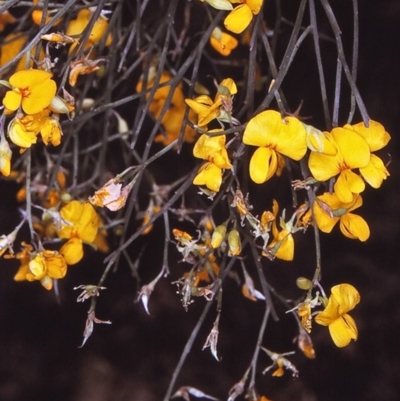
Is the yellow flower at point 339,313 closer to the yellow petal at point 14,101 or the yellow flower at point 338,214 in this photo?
the yellow flower at point 338,214

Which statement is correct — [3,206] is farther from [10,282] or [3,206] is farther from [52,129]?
[52,129]

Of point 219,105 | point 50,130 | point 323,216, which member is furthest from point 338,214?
point 50,130

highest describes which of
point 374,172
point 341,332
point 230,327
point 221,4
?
point 221,4

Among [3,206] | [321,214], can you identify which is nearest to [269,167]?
[321,214]

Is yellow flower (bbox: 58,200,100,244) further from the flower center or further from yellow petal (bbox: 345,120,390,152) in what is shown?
yellow petal (bbox: 345,120,390,152)

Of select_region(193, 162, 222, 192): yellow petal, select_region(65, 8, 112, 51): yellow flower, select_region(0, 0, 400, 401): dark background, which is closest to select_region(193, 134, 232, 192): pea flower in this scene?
select_region(193, 162, 222, 192): yellow petal

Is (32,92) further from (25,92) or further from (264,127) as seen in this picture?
(264,127)

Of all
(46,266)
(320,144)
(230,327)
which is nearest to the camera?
(320,144)
